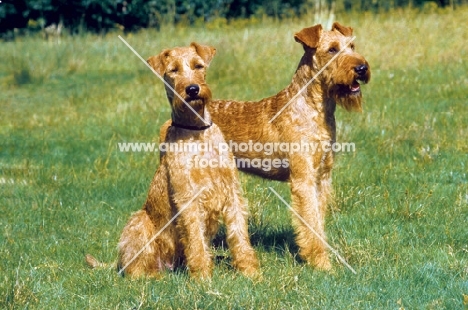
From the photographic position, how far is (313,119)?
19.9 ft

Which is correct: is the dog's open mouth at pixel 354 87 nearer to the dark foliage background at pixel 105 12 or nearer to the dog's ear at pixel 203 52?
the dog's ear at pixel 203 52

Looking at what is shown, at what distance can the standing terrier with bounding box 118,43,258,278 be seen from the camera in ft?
17.7

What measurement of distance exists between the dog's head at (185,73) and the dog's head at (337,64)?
875 mm

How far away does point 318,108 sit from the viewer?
6070 mm

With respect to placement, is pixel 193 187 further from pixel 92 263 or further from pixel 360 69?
pixel 360 69

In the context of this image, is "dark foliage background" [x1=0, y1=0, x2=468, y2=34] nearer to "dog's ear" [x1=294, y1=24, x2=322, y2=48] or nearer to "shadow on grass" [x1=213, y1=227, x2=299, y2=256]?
"shadow on grass" [x1=213, y1=227, x2=299, y2=256]

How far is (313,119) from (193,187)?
1.26m

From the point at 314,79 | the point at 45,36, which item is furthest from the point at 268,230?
the point at 45,36

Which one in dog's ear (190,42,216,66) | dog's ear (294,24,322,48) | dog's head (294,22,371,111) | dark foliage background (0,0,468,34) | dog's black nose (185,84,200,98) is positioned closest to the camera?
dog's black nose (185,84,200,98)

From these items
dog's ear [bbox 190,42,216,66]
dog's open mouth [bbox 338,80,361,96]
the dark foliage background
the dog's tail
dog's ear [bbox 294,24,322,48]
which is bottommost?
the dark foliage background

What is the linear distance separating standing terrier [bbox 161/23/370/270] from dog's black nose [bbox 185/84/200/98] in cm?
85

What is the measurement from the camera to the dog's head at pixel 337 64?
580 centimetres

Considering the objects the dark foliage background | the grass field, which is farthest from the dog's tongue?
the dark foliage background

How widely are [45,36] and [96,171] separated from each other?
Answer: 10.2 metres
